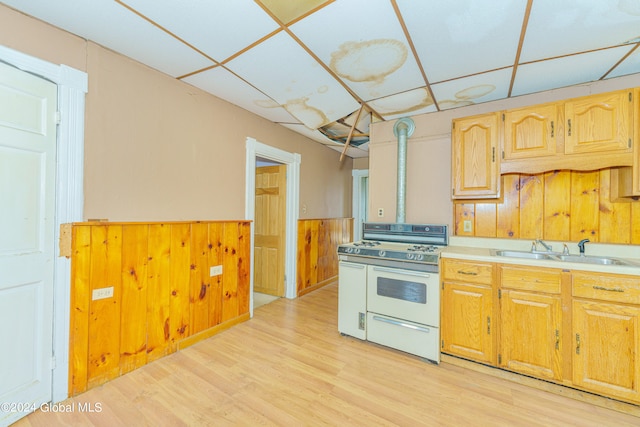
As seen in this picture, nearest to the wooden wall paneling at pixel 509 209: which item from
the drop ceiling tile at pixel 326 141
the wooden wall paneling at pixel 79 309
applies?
the drop ceiling tile at pixel 326 141

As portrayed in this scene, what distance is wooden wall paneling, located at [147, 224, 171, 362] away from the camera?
2.15 metres

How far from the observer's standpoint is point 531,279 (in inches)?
76.9

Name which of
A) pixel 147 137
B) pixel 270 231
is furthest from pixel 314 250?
pixel 147 137

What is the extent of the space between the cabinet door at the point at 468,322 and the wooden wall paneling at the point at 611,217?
1071 mm

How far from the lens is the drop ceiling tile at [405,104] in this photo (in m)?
2.48

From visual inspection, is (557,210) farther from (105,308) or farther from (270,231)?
(105,308)

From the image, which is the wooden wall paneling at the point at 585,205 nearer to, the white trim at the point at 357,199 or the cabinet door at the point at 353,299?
the cabinet door at the point at 353,299

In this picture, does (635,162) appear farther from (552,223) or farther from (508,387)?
(508,387)

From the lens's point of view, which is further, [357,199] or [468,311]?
[357,199]

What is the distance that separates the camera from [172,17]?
1562 millimetres

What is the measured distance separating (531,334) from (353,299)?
1387 millimetres

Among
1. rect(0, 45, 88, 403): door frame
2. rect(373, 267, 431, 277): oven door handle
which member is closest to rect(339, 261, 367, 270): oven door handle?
rect(373, 267, 431, 277): oven door handle

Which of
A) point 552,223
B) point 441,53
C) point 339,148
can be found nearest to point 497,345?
point 552,223

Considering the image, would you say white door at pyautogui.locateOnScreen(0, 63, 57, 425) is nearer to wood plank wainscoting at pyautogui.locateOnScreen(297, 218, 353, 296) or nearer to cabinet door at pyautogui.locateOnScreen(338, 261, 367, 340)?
cabinet door at pyautogui.locateOnScreen(338, 261, 367, 340)
